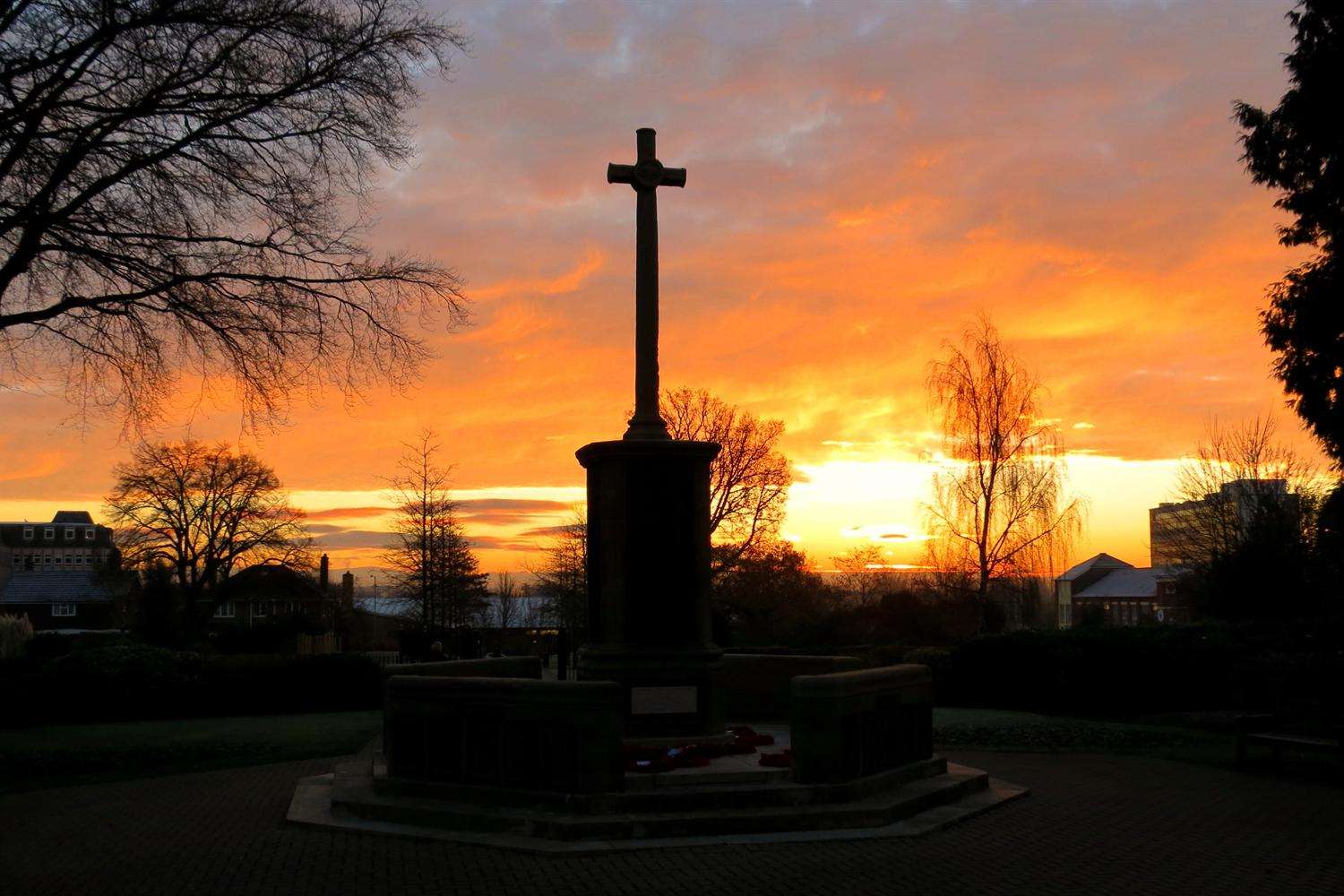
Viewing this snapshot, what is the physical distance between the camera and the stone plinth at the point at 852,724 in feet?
33.9

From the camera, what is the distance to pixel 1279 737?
45.8 feet

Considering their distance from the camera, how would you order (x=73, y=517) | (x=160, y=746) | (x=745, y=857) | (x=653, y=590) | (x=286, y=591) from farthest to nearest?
1. (x=73, y=517)
2. (x=286, y=591)
3. (x=160, y=746)
4. (x=653, y=590)
5. (x=745, y=857)

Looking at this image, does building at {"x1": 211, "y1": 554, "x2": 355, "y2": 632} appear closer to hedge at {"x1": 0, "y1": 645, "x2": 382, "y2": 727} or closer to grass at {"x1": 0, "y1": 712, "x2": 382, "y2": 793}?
hedge at {"x1": 0, "y1": 645, "x2": 382, "y2": 727}

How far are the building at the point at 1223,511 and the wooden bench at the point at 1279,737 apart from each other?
31.6m

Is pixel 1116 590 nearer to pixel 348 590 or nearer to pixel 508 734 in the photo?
pixel 348 590

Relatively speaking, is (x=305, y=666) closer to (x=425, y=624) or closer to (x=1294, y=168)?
(x=425, y=624)

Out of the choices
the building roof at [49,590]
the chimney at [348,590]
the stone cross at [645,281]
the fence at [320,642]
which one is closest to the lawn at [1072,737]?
the stone cross at [645,281]

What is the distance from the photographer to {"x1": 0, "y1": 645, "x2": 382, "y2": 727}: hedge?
75.3ft

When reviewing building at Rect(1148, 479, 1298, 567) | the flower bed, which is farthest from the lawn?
building at Rect(1148, 479, 1298, 567)

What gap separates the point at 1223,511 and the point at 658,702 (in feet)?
153

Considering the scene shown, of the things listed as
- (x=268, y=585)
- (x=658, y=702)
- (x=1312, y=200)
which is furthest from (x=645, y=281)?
(x=268, y=585)

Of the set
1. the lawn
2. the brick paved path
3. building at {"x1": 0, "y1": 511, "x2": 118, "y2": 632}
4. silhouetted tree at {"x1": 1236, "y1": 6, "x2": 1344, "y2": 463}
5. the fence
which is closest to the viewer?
the brick paved path

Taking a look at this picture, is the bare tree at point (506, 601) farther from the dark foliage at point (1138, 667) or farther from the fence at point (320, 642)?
the dark foliage at point (1138, 667)

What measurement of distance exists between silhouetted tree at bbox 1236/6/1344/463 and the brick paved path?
1040cm
